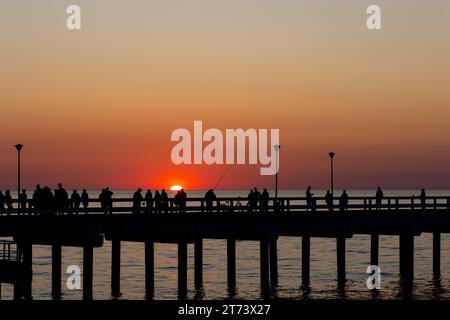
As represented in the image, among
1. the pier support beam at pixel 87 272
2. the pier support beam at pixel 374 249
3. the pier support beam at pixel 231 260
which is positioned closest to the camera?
the pier support beam at pixel 87 272

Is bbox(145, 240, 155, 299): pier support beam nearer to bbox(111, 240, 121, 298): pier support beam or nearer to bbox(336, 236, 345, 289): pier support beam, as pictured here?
bbox(111, 240, 121, 298): pier support beam

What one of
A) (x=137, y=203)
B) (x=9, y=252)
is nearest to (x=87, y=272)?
(x=9, y=252)

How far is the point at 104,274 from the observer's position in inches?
3425

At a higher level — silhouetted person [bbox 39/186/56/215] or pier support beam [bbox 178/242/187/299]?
silhouetted person [bbox 39/186/56/215]

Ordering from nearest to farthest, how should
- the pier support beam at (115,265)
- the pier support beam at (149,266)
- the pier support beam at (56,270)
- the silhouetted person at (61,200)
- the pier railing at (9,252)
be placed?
the pier railing at (9,252) < the silhouetted person at (61,200) < the pier support beam at (56,270) < the pier support beam at (149,266) < the pier support beam at (115,265)

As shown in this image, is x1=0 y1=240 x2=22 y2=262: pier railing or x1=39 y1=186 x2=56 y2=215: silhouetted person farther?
x1=39 y1=186 x2=56 y2=215: silhouetted person

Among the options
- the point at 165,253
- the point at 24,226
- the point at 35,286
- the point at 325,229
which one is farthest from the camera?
the point at 165,253

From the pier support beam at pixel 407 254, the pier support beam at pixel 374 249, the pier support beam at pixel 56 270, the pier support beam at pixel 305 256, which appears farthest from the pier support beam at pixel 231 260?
the pier support beam at pixel 374 249

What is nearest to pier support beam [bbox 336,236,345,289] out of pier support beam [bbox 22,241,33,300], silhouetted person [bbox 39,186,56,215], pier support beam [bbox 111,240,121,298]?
pier support beam [bbox 111,240,121,298]

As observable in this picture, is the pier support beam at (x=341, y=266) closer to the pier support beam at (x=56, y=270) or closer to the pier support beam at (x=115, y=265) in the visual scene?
the pier support beam at (x=115, y=265)
